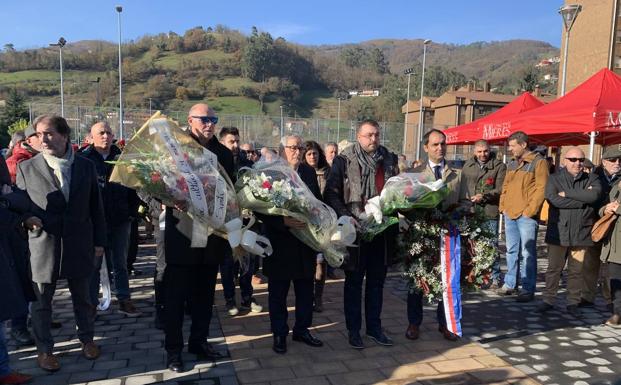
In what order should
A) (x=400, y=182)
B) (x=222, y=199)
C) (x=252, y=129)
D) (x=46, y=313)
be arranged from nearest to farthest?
1. (x=222, y=199)
2. (x=46, y=313)
3. (x=400, y=182)
4. (x=252, y=129)

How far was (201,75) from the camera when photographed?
104312 mm

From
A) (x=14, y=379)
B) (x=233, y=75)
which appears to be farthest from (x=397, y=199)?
(x=233, y=75)

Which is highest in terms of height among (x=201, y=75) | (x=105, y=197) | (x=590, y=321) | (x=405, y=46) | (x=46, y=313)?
(x=405, y=46)

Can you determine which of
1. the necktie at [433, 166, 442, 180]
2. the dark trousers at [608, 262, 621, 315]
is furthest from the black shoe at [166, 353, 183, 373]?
the dark trousers at [608, 262, 621, 315]

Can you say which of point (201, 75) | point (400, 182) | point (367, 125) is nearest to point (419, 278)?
point (400, 182)

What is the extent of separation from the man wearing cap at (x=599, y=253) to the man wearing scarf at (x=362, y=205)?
2834mm

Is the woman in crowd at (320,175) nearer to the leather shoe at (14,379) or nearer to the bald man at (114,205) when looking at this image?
the bald man at (114,205)

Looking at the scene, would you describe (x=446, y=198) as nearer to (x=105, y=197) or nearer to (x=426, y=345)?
(x=426, y=345)

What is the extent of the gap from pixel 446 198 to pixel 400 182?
1.97 feet

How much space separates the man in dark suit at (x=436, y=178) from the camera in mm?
4426

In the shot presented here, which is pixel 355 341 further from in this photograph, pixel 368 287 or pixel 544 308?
pixel 544 308

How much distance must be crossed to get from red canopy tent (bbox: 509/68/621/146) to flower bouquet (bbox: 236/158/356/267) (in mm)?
4258

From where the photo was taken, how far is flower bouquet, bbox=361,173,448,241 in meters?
4.03

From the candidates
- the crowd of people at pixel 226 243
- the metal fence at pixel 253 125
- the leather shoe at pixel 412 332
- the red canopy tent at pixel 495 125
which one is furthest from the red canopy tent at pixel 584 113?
the metal fence at pixel 253 125
